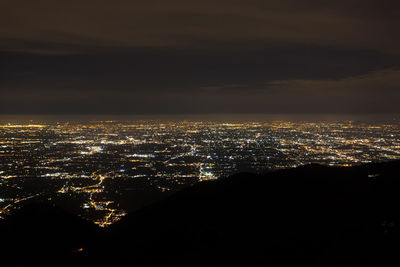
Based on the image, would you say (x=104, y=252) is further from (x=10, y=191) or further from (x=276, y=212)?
(x=10, y=191)

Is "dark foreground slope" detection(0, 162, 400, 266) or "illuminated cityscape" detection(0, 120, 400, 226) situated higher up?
"dark foreground slope" detection(0, 162, 400, 266)

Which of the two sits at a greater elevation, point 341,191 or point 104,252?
point 341,191

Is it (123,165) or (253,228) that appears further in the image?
(123,165)

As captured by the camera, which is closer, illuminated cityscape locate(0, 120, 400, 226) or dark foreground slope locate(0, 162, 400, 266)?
dark foreground slope locate(0, 162, 400, 266)

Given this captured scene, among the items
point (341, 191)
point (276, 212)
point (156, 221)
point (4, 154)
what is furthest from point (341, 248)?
point (4, 154)

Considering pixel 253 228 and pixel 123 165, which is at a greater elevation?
pixel 253 228

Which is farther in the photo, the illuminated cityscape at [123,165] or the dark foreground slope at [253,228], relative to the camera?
the illuminated cityscape at [123,165]

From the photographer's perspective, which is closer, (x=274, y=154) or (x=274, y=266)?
(x=274, y=266)

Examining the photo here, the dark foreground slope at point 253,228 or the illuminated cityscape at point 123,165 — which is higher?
the dark foreground slope at point 253,228
